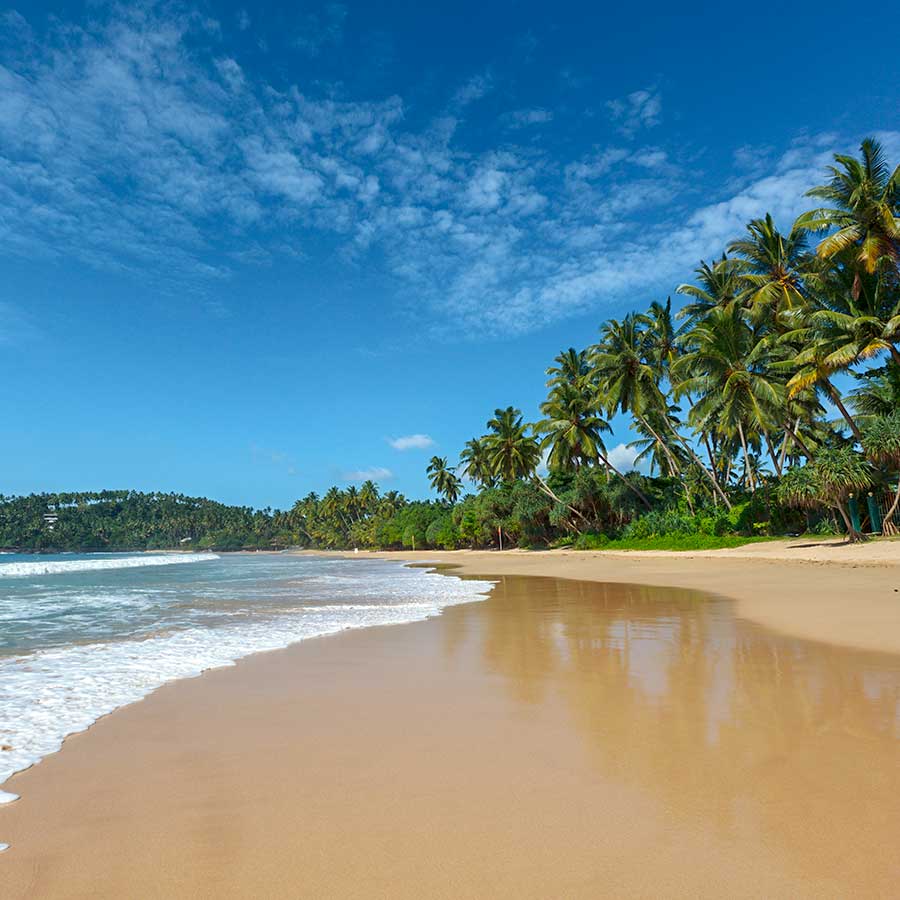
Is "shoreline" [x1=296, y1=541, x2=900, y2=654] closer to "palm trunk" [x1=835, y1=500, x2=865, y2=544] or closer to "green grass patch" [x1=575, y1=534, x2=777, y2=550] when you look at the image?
"palm trunk" [x1=835, y1=500, x2=865, y2=544]

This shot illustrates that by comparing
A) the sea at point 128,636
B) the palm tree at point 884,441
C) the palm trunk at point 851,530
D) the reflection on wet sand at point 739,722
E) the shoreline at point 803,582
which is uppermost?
the palm tree at point 884,441

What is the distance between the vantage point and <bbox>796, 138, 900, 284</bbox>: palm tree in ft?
69.5

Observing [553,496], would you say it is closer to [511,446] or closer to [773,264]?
[511,446]

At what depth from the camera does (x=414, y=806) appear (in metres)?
3.08

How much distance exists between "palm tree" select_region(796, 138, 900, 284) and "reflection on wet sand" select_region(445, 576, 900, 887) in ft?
63.3

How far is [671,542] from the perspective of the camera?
1304 inches

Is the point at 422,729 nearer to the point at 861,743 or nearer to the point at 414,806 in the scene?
the point at 414,806

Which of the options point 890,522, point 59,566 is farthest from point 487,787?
point 59,566

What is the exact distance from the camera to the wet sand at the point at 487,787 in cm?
241

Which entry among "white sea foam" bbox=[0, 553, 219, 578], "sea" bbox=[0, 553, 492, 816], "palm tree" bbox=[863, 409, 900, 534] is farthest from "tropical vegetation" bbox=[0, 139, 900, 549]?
"white sea foam" bbox=[0, 553, 219, 578]

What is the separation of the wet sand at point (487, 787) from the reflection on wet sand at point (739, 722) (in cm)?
2

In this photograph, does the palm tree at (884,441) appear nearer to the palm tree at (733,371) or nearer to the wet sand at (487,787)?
the palm tree at (733,371)

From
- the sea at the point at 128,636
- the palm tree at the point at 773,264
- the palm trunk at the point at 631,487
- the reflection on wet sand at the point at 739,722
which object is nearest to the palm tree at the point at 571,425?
the palm trunk at the point at 631,487

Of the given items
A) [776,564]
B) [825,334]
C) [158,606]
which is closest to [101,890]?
[158,606]
